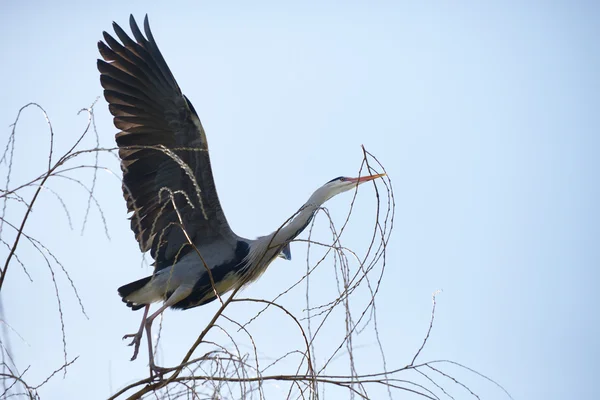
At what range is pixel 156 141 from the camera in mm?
5070

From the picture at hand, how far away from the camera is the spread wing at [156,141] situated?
5.00m

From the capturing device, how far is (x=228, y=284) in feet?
17.4

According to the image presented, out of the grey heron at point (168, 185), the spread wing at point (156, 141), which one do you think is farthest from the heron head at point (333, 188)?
the spread wing at point (156, 141)

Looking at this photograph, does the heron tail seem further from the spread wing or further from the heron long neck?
the heron long neck

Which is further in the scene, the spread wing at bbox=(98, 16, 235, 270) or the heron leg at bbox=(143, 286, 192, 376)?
the spread wing at bbox=(98, 16, 235, 270)

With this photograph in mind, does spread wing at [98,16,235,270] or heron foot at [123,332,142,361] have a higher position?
spread wing at [98,16,235,270]

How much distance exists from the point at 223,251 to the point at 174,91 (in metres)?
1.08

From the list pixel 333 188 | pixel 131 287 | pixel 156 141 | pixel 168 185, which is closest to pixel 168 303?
pixel 131 287

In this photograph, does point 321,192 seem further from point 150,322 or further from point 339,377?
point 339,377

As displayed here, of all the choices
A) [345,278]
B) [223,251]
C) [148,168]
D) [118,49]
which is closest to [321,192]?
[223,251]

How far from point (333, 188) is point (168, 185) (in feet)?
3.54

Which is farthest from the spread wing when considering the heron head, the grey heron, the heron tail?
the heron head

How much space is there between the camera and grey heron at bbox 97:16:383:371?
4977mm

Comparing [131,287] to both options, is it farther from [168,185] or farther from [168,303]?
[168,185]
